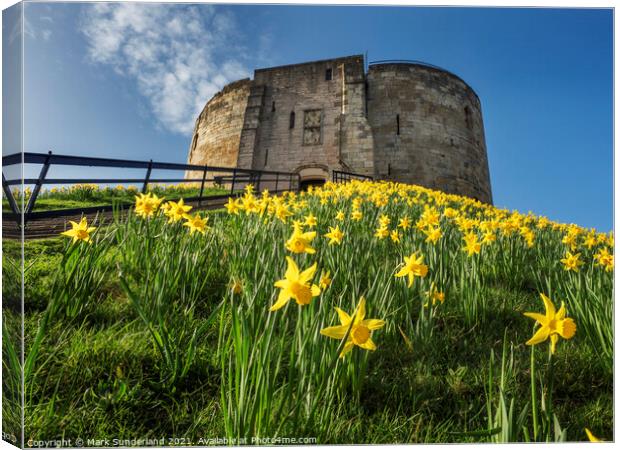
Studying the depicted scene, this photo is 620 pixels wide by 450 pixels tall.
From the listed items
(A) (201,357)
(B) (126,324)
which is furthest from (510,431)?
(B) (126,324)

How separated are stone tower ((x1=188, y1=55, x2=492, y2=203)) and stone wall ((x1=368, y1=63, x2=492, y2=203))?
4 cm

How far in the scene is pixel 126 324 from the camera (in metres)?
1.41

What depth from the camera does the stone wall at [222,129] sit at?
15.4 meters

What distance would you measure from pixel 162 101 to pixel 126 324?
4.32 feet

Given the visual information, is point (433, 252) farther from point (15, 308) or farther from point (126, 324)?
point (15, 308)

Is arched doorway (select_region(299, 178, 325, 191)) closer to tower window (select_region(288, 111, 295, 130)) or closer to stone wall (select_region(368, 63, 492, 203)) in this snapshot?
tower window (select_region(288, 111, 295, 130))

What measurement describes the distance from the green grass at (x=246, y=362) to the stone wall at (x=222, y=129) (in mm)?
13939

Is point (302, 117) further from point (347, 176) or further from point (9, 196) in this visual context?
point (9, 196)

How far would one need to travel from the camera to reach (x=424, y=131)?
14.2 m

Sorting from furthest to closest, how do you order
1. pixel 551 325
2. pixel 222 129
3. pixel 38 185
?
pixel 222 129 → pixel 38 185 → pixel 551 325

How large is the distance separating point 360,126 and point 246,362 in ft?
45.4

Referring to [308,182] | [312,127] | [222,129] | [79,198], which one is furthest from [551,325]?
[222,129]

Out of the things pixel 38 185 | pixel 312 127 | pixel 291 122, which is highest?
pixel 291 122

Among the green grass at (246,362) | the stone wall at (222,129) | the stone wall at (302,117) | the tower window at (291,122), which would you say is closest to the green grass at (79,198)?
the green grass at (246,362)
